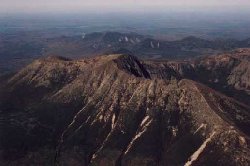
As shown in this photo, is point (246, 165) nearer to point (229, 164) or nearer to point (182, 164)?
point (229, 164)

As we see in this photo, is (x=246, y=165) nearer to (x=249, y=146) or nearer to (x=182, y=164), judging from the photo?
(x=249, y=146)

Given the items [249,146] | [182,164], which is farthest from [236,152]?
[182,164]

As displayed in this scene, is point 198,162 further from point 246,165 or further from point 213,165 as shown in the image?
point 246,165

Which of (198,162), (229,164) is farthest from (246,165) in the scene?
(198,162)

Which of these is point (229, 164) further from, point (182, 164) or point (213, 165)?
point (182, 164)
